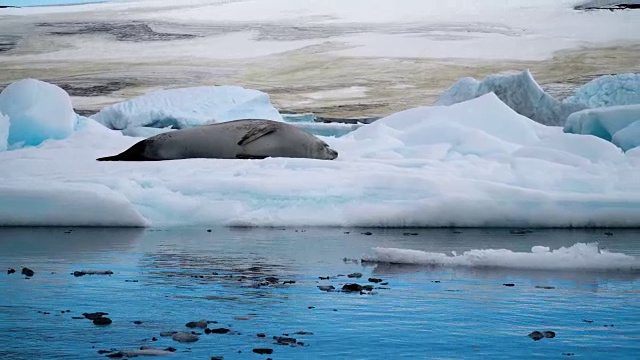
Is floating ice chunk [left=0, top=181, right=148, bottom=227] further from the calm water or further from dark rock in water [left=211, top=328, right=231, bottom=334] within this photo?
dark rock in water [left=211, top=328, right=231, bottom=334]

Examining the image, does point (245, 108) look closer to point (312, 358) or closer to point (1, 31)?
point (1, 31)

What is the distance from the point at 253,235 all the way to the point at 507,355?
3.62 metres

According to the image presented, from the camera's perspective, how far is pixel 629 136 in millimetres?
8766

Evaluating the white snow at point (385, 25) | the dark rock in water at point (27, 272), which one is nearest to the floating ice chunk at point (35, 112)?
the white snow at point (385, 25)

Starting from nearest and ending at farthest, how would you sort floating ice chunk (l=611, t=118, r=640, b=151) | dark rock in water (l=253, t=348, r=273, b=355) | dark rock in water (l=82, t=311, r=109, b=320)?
dark rock in water (l=253, t=348, r=273, b=355), dark rock in water (l=82, t=311, r=109, b=320), floating ice chunk (l=611, t=118, r=640, b=151)

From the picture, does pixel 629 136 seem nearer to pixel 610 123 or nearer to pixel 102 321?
pixel 610 123

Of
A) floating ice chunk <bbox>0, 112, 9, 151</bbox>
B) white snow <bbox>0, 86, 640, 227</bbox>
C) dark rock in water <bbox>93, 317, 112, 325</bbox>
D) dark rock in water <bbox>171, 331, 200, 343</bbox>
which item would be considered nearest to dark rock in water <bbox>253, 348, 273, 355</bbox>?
dark rock in water <bbox>171, 331, 200, 343</bbox>

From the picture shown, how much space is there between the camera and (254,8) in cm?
1319

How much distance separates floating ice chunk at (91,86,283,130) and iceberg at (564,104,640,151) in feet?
12.2

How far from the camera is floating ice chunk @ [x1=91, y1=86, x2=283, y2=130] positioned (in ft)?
37.7

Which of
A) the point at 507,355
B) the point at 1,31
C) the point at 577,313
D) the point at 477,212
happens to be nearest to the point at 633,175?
the point at 477,212

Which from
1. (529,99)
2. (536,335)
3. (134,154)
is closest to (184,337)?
(536,335)

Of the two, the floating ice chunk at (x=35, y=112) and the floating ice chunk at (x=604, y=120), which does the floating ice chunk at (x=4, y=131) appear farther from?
the floating ice chunk at (x=604, y=120)

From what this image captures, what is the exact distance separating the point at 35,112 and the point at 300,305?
21.3 ft
